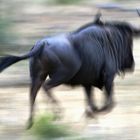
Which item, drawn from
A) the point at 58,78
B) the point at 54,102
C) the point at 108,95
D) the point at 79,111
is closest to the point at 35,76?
the point at 58,78

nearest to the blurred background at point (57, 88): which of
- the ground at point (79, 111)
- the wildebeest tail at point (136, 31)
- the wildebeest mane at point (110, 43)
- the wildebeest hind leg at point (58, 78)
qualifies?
the ground at point (79, 111)

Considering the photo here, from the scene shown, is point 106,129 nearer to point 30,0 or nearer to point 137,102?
point 137,102

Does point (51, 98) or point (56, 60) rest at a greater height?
point (56, 60)

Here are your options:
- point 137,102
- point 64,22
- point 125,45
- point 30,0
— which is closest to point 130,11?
point 64,22

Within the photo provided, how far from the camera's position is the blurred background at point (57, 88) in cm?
724

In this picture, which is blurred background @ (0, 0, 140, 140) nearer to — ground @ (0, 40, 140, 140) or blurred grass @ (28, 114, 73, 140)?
ground @ (0, 40, 140, 140)

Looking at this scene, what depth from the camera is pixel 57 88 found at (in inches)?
361

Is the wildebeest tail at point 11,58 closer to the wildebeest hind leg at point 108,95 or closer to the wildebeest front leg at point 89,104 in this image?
the wildebeest hind leg at point 108,95

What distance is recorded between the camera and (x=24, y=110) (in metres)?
8.05

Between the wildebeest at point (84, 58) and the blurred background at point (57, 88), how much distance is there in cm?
33

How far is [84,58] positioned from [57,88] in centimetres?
251

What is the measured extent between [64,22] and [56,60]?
6.26 m

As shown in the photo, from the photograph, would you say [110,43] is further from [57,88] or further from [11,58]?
[57,88]

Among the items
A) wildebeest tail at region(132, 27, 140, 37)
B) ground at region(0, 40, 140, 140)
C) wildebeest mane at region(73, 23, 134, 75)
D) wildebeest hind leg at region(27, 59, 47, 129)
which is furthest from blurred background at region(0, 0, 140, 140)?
wildebeest tail at region(132, 27, 140, 37)
